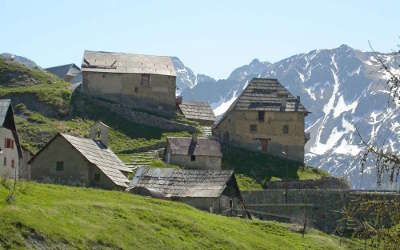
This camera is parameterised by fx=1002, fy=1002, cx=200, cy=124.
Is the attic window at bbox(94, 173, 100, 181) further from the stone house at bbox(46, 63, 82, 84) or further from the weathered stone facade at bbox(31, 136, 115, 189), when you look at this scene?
the stone house at bbox(46, 63, 82, 84)

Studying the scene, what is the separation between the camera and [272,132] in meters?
102

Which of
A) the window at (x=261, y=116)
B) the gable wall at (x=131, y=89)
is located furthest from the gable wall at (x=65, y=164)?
the gable wall at (x=131, y=89)

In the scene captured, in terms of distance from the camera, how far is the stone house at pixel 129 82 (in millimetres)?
109312

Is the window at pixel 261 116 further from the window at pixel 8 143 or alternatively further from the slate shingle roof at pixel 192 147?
the window at pixel 8 143

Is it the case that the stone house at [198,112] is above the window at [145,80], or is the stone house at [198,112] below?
below

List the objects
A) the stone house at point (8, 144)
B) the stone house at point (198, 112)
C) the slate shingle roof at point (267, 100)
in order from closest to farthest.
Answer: the stone house at point (8, 144), the slate shingle roof at point (267, 100), the stone house at point (198, 112)

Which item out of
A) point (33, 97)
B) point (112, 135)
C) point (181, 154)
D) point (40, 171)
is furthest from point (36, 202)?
point (33, 97)

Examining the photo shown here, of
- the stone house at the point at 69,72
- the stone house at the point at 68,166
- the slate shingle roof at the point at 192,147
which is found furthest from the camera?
the stone house at the point at 69,72

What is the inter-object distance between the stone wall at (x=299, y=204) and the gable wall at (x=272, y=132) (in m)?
19.7

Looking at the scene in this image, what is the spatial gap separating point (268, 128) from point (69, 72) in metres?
59.1

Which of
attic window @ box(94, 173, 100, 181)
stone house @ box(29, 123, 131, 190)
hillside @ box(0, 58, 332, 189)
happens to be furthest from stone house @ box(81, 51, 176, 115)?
attic window @ box(94, 173, 100, 181)

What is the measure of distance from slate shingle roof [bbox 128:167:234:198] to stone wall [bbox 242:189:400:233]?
179 inches

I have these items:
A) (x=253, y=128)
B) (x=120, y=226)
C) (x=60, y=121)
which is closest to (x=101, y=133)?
(x=60, y=121)

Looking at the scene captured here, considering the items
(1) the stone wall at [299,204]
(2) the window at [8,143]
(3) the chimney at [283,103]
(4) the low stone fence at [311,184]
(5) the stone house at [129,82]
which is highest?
(5) the stone house at [129,82]
